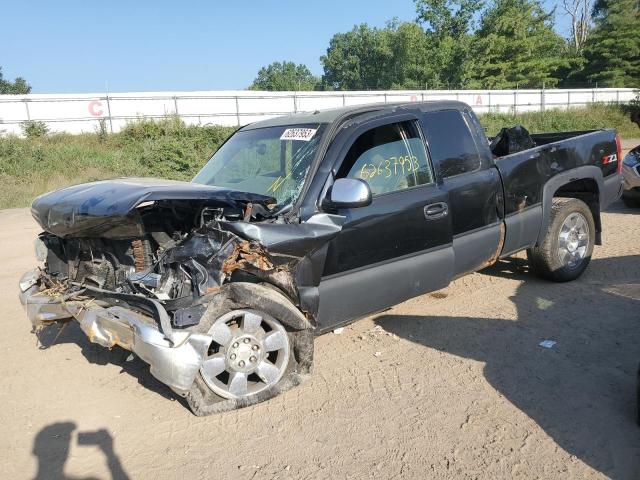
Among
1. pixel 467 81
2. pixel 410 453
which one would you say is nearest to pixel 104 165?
pixel 410 453

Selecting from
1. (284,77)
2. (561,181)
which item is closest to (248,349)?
(561,181)

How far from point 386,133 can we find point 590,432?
2.44 metres

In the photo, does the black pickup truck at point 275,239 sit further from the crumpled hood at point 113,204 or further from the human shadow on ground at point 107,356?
the human shadow on ground at point 107,356

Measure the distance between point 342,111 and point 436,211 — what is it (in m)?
1.08

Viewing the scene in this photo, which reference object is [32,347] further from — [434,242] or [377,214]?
[434,242]

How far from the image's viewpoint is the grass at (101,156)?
18.5 m

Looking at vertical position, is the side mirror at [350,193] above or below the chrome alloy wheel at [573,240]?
above

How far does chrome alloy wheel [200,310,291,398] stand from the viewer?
3170 millimetres

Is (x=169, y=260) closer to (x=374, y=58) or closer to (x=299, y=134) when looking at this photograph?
(x=299, y=134)

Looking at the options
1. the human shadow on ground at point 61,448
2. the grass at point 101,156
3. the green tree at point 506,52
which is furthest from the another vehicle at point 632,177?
the green tree at point 506,52

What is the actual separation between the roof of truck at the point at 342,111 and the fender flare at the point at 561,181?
125cm

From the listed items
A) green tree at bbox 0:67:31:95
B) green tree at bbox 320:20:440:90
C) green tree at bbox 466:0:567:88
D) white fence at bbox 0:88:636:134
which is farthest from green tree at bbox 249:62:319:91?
white fence at bbox 0:88:636:134

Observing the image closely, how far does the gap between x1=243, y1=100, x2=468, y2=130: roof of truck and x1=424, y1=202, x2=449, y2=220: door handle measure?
33.0 inches

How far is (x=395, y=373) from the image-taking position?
146 inches
